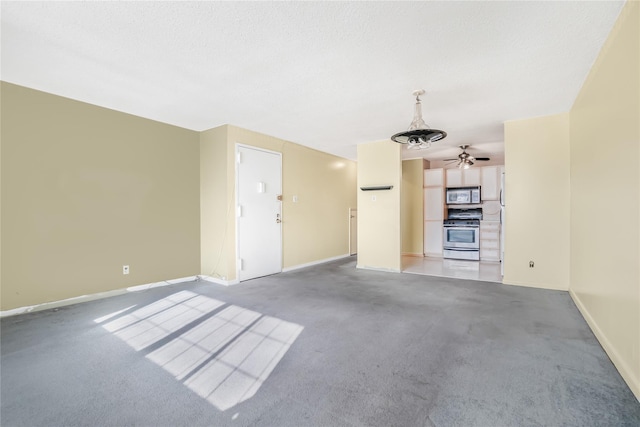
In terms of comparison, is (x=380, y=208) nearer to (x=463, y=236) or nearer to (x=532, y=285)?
(x=463, y=236)

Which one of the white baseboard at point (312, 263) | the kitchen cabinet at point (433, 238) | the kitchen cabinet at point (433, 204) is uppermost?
the kitchen cabinet at point (433, 204)

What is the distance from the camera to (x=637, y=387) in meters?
1.71

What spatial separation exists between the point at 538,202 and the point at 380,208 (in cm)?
249

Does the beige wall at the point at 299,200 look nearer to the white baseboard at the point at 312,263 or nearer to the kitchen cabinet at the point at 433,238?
the white baseboard at the point at 312,263

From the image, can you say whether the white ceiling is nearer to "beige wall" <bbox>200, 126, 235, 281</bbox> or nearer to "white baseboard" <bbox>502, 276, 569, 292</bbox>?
"beige wall" <bbox>200, 126, 235, 281</bbox>

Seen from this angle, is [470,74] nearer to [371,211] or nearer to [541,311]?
[541,311]

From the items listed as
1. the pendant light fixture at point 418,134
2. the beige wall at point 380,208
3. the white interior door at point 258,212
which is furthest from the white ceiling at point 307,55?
the beige wall at point 380,208

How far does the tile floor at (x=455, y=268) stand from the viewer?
498 cm

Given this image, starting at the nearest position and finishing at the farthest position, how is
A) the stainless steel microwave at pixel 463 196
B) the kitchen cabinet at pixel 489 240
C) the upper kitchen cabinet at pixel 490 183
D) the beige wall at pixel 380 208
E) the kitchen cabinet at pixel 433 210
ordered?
the beige wall at pixel 380 208 → the kitchen cabinet at pixel 489 240 → the upper kitchen cabinet at pixel 490 183 → the stainless steel microwave at pixel 463 196 → the kitchen cabinet at pixel 433 210

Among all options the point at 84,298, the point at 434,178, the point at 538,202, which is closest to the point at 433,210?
the point at 434,178

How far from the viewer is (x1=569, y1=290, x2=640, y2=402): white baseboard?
1.75 metres

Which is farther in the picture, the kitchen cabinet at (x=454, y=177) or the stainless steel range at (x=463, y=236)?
the kitchen cabinet at (x=454, y=177)

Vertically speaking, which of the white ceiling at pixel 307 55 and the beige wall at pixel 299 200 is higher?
the white ceiling at pixel 307 55

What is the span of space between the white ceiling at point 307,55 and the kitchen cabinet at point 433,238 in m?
3.64
